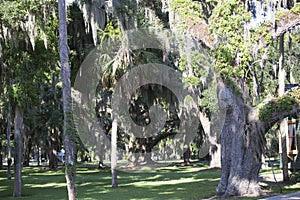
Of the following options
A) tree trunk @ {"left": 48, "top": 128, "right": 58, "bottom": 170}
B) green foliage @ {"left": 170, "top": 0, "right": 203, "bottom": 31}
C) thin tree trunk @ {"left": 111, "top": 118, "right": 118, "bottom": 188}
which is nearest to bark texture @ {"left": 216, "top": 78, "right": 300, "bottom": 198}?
green foliage @ {"left": 170, "top": 0, "right": 203, "bottom": 31}

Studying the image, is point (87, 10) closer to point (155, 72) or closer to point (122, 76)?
point (122, 76)

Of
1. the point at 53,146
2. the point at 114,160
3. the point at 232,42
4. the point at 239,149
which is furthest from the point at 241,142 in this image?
the point at 53,146

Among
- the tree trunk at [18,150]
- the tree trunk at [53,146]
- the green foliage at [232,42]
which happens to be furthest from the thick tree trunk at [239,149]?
the tree trunk at [53,146]

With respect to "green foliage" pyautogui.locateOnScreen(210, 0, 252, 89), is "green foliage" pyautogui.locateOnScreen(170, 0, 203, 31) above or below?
above

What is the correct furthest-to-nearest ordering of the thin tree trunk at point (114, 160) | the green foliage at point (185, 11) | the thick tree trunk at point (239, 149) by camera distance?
the thin tree trunk at point (114, 160) < the green foliage at point (185, 11) < the thick tree trunk at point (239, 149)

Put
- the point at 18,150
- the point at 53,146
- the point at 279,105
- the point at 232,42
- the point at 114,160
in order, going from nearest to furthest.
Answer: the point at 279,105 < the point at 232,42 < the point at 18,150 < the point at 114,160 < the point at 53,146

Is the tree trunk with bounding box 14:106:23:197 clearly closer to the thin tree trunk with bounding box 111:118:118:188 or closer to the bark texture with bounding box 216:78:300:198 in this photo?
the thin tree trunk with bounding box 111:118:118:188

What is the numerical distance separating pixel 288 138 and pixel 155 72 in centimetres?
636

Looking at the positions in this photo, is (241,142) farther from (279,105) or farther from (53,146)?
(53,146)

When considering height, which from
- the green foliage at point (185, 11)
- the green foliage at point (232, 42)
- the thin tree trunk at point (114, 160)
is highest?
the green foliage at point (185, 11)

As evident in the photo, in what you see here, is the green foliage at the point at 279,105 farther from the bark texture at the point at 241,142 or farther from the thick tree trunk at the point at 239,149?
the thick tree trunk at the point at 239,149

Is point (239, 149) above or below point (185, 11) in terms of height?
below

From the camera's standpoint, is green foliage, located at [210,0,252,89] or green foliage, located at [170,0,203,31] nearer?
green foliage, located at [210,0,252,89]

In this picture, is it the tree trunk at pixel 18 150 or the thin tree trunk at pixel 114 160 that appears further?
the thin tree trunk at pixel 114 160
